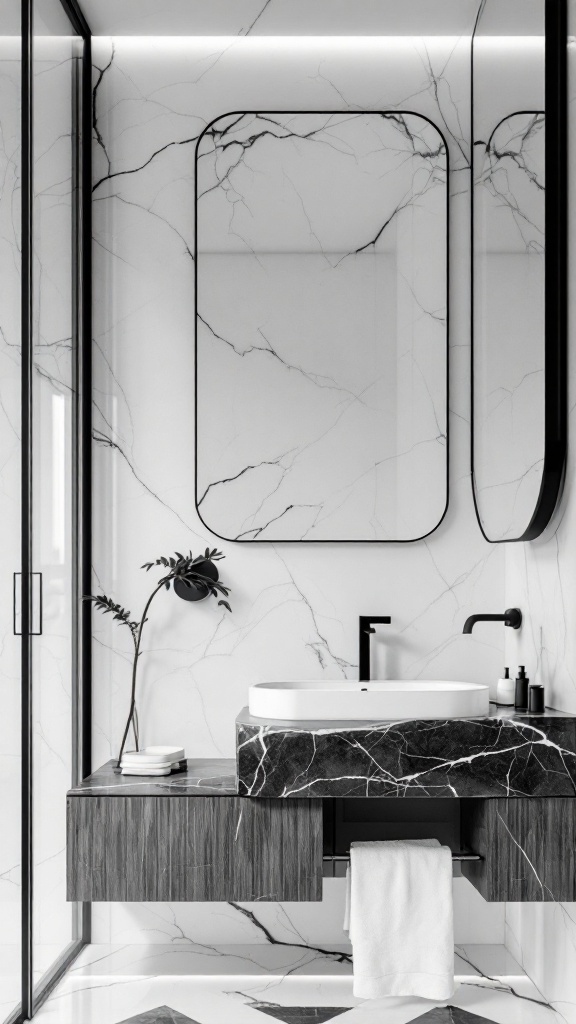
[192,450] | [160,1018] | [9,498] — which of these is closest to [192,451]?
[192,450]

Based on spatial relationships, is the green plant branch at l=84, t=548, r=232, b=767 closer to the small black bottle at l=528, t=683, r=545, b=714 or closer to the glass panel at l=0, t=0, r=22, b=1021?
the glass panel at l=0, t=0, r=22, b=1021

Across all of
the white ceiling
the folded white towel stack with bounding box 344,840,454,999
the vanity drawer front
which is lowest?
the folded white towel stack with bounding box 344,840,454,999

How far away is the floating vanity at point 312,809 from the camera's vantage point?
2.02 meters

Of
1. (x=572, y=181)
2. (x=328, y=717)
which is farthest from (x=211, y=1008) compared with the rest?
(x=572, y=181)

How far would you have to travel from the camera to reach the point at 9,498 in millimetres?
2062

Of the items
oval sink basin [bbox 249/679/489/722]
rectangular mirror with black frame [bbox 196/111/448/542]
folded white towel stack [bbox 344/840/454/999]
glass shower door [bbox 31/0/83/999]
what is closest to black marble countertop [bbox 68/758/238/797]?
glass shower door [bbox 31/0/83/999]

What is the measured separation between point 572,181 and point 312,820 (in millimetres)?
1582

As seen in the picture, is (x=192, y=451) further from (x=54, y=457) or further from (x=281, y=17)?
(x=281, y=17)

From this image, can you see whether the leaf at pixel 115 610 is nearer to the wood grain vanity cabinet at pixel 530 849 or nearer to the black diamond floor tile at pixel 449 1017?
the wood grain vanity cabinet at pixel 530 849

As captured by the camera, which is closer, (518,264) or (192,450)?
(518,264)

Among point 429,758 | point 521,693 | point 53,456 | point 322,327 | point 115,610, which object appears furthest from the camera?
point 322,327

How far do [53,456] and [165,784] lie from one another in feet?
2.94

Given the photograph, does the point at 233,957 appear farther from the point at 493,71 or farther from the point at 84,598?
the point at 493,71

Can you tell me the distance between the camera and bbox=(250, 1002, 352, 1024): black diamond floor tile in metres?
2.18
